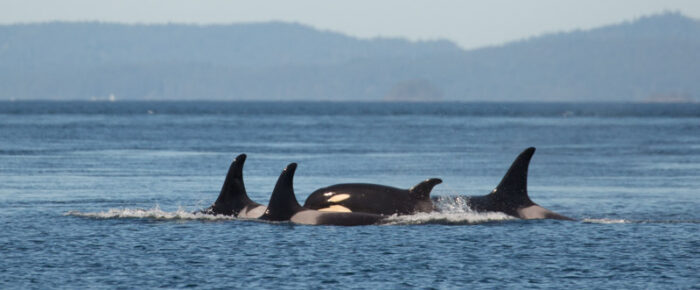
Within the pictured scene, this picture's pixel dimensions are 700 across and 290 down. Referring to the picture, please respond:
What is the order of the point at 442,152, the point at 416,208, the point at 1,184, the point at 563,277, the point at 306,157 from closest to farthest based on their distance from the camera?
1. the point at 563,277
2. the point at 416,208
3. the point at 1,184
4. the point at 306,157
5. the point at 442,152

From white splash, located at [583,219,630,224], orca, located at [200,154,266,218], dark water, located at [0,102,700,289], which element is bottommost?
dark water, located at [0,102,700,289]

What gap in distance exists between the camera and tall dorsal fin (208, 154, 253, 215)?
32.1 meters

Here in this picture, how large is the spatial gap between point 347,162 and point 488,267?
129 ft

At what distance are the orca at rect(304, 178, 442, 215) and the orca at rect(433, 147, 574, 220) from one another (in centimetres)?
197

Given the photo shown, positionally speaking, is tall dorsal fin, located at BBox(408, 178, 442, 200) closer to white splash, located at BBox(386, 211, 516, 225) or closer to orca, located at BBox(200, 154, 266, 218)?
white splash, located at BBox(386, 211, 516, 225)

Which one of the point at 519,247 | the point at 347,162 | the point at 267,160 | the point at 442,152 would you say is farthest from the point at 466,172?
the point at 519,247

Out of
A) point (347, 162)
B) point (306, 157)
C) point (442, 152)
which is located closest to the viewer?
point (347, 162)

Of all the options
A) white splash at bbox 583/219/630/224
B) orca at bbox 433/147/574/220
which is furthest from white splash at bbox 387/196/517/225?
white splash at bbox 583/219/630/224

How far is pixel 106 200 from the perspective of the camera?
1534 inches

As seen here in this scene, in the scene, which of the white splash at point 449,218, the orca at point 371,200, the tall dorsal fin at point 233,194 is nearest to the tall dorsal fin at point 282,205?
the orca at point 371,200

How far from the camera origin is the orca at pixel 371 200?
103 ft

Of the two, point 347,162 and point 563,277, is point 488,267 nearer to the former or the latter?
point 563,277

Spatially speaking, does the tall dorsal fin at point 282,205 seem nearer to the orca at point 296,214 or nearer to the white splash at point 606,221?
the orca at point 296,214

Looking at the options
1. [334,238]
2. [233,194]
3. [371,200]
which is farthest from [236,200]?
[334,238]
